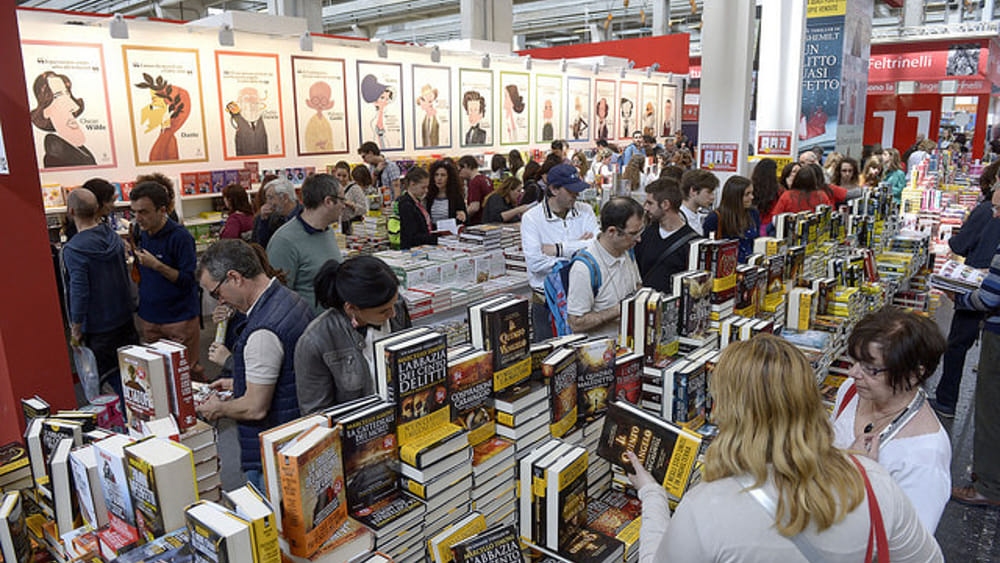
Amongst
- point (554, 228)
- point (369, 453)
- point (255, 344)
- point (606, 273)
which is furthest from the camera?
point (554, 228)

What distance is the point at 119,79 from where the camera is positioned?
24.2 feet

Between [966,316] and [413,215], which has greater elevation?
[413,215]

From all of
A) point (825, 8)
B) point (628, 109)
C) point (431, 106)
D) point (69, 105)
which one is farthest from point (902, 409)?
point (628, 109)

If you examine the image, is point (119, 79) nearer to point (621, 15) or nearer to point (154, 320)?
point (154, 320)

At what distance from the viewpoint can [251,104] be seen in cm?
873

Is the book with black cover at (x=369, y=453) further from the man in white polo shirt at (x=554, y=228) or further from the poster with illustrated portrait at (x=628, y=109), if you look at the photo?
the poster with illustrated portrait at (x=628, y=109)

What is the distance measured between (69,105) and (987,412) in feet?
27.6

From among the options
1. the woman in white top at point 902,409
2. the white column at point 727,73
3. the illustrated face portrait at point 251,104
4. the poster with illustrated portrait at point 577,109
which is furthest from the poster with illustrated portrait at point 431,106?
the woman in white top at point 902,409

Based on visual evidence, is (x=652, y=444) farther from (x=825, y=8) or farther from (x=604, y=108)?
(x=604, y=108)

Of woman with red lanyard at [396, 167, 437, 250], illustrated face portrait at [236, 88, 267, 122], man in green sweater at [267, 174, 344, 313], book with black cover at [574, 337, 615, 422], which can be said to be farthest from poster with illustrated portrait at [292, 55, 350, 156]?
book with black cover at [574, 337, 615, 422]

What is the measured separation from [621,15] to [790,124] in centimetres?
1577

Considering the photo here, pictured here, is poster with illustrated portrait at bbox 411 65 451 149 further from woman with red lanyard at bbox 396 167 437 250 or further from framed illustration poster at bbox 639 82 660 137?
framed illustration poster at bbox 639 82 660 137

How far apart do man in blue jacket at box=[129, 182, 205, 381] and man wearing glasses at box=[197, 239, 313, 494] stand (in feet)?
5.86

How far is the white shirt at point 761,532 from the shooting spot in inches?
54.9
